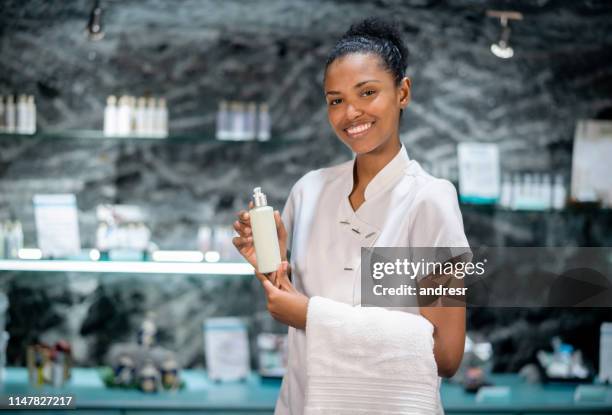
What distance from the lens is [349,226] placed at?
146 centimetres

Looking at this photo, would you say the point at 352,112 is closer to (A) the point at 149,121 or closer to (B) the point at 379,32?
(B) the point at 379,32

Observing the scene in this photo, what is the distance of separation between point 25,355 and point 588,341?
95.3 inches

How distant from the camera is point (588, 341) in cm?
335

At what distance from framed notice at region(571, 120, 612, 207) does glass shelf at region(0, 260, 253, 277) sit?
4.77 feet

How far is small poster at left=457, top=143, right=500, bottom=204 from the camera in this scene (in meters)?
3.17

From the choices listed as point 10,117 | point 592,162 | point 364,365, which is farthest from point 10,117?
point 592,162

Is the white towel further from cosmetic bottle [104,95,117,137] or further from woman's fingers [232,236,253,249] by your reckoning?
cosmetic bottle [104,95,117,137]

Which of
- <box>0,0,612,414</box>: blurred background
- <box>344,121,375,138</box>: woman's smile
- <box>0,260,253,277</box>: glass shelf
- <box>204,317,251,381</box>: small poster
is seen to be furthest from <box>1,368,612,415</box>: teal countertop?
<box>344,121,375,138</box>: woman's smile

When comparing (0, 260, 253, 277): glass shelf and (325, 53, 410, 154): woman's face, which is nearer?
(325, 53, 410, 154): woman's face

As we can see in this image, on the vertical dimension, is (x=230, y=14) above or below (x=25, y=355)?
above

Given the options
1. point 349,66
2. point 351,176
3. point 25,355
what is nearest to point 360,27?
point 349,66

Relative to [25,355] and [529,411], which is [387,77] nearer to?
[529,411]

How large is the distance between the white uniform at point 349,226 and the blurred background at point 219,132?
157 centimetres

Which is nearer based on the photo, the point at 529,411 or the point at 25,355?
the point at 529,411
